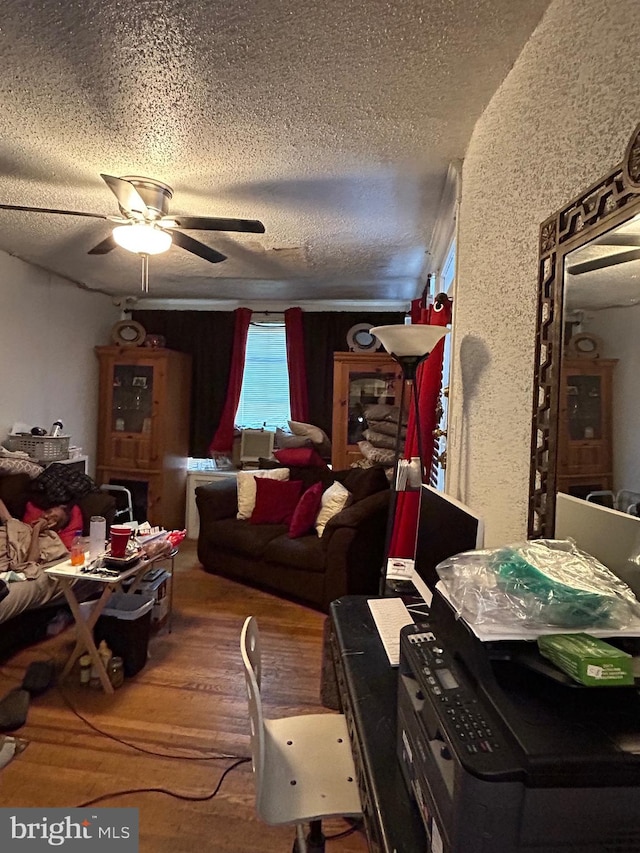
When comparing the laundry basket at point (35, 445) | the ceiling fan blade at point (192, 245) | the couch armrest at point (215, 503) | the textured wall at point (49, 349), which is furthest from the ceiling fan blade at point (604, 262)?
the textured wall at point (49, 349)

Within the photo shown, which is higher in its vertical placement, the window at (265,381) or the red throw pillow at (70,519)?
the window at (265,381)

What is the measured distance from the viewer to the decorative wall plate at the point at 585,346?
1.01 meters

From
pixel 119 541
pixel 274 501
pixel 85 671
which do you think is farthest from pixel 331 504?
pixel 85 671

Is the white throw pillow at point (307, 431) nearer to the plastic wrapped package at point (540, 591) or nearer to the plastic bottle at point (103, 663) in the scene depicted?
the plastic bottle at point (103, 663)

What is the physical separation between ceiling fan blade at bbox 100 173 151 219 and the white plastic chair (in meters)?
1.85

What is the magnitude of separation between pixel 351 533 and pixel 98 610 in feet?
5.29

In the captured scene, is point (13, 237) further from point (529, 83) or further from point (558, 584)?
point (558, 584)

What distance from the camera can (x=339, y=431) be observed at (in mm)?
4613

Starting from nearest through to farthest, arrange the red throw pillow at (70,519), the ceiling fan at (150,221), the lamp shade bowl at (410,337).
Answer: the lamp shade bowl at (410,337) < the ceiling fan at (150,221) < the red throw pillow at (70,519)

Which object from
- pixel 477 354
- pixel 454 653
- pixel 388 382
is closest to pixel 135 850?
pixel 454 653

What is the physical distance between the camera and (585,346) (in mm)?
1050

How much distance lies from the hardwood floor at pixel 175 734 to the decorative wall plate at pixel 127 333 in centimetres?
284

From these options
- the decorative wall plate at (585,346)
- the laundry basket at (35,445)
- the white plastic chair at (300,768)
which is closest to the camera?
the decorative wall plate at (585,346)

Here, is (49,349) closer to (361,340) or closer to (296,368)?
(296,368)
